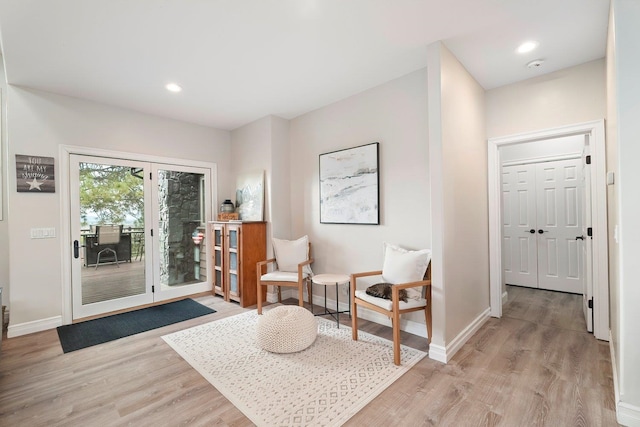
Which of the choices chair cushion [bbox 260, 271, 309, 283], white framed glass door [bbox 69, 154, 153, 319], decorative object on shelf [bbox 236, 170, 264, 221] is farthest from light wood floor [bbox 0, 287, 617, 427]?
decorative object on shelf [bbox 236, 170, 264, 221]

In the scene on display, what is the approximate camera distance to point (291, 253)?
12.7ft

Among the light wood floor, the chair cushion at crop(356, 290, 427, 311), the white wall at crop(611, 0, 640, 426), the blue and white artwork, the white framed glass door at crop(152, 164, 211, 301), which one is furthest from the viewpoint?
the white framed glass door at crop(152, 164, 211, 301)

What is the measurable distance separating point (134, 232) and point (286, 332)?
272 centimetres

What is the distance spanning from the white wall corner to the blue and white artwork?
137cm

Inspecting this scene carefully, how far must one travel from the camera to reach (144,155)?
3.98m

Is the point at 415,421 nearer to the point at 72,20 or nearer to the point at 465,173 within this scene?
the point at 465,173

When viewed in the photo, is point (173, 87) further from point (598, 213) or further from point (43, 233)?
point (598, 213)

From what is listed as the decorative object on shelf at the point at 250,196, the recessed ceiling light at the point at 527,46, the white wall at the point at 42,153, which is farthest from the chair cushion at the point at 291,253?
the recessed ceiling light at the point at 527,46

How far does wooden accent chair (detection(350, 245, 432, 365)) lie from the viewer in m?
2.39

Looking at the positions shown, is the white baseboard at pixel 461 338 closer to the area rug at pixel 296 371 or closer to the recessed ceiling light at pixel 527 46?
the area rug at pixel 296 371

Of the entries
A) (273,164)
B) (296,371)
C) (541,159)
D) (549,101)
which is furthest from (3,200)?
(541,159)

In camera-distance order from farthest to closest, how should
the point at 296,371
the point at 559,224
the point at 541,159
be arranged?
the point at 541,159 → the point at 559,224 → the point at 296,371

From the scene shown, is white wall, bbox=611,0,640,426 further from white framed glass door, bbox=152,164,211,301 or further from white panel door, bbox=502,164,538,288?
white framed glass door, bbox=152,164,211,301

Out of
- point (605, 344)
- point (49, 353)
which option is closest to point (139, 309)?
point (49, 353)
